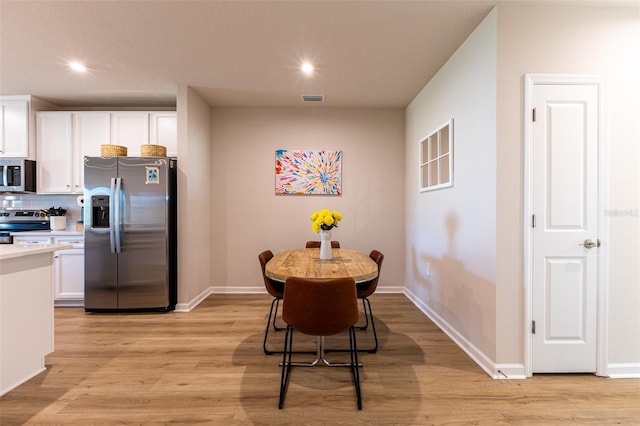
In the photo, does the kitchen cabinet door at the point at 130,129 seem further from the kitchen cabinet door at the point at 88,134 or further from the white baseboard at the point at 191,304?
the white baseboard at the point at 191,304

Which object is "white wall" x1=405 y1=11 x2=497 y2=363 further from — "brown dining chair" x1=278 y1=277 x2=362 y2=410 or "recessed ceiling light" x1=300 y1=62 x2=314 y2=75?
"recessed ceiling light" x1=300 y1=62 x2=314 y2=75

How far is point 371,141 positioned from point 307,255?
7.57 feet

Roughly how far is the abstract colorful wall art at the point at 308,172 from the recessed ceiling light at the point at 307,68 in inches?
49.3

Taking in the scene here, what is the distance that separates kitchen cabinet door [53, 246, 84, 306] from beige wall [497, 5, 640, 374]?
179 inches

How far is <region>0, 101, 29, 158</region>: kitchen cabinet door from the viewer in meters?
3.72

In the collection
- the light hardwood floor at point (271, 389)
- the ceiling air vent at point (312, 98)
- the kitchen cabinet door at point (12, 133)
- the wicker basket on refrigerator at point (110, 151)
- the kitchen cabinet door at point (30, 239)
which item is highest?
the ceiling air vent at point (312, 98)

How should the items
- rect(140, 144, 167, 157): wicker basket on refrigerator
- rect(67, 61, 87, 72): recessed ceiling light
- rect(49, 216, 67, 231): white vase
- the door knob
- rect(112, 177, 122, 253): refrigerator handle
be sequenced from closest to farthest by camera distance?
1. the door knob
2. rect(67, 61, 87, 72): recessed ceiling light
3. rect(112, 177, 122, 253): refrigerator handle
4. rect(140, 144, 167, 157): wicker basket on refrigerator
5. rect(49, 216, 67, 231): white vase

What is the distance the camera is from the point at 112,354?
2.43 metres

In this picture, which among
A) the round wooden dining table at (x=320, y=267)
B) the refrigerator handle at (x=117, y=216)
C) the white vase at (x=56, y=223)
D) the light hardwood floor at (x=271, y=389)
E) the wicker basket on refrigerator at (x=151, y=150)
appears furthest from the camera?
the white vase at (x=56, y=223)

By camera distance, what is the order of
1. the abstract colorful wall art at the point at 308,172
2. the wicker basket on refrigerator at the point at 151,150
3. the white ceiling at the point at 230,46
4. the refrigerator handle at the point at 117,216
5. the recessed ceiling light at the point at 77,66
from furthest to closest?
the abstract colorful wall art at the point at 308,172, the wicker basket on refrigerator at the point at 151,150, the refrigerator handle at the point at 117,216, the recessed ceiling light at the point at 77,66, the white ceiling at the point at 230,46

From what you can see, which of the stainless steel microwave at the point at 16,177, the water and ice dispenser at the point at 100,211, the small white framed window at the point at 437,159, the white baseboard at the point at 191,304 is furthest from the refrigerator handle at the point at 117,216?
the small white framed window at the point at 437,159

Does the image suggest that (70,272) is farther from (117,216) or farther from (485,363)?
(485,363)

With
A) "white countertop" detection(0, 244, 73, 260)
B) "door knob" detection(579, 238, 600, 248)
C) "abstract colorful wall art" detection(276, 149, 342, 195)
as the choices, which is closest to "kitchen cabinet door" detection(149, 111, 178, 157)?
"abstract colorful wall art" detection(276, 149, 342, 195)

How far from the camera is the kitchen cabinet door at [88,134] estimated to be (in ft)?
12.5
